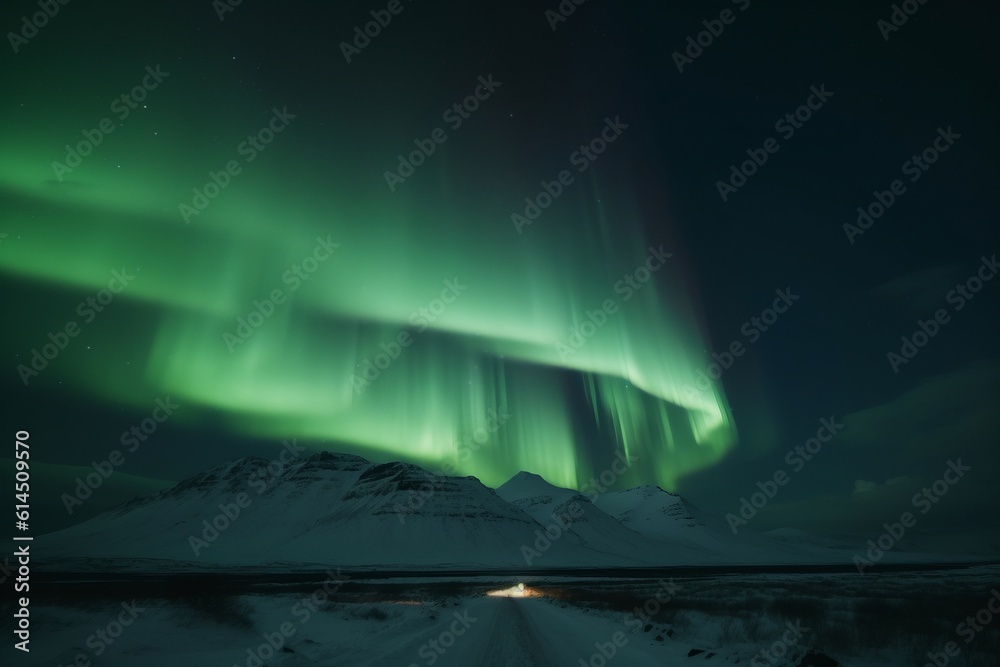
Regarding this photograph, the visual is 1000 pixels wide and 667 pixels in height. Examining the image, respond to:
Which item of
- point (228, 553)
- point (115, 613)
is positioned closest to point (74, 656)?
point (115, 613)

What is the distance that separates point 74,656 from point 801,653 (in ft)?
76.6

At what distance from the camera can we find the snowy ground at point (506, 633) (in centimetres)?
1661

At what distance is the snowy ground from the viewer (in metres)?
16.6

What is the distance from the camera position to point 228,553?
171875mm

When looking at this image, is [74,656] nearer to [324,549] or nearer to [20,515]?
[20,515]

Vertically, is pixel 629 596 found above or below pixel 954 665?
above

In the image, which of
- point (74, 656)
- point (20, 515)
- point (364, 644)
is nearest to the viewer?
point (74, 656)

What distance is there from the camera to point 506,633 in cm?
1909

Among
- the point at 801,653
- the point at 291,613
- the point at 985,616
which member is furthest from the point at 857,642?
the point at 291,613

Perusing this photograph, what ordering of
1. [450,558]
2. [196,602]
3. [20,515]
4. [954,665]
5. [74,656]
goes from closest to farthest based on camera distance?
[954,665] < [74,656] < [20,515] < [196,602] < [450,558]

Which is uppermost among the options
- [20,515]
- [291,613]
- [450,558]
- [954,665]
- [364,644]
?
[450,558]

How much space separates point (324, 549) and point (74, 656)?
6617 inches

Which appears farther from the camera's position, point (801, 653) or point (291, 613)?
point (291, 613)

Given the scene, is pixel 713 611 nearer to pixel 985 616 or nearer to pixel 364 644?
pixel 985 616
